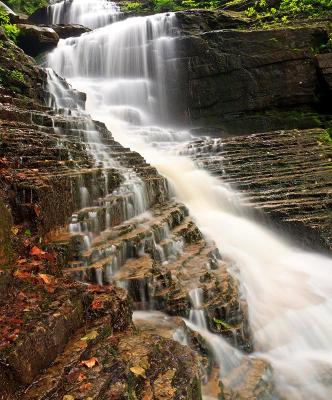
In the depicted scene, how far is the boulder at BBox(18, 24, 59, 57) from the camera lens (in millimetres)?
16734

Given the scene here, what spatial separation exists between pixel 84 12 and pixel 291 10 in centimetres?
1604

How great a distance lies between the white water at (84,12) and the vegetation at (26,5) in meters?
1.78

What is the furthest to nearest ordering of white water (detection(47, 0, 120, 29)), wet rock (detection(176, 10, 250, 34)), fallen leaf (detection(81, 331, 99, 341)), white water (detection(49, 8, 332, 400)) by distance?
white water (detection(47, 0, 120, 29))
wet rock (detection(176, 10, 250, 34))
white water (detection(49, 8, 332, 400))
fallen leaf (detection(81, 331, 99, 341))

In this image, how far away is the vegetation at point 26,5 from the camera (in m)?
25.6

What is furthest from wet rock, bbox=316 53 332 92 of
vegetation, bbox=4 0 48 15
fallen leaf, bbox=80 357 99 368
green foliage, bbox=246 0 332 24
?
vegetation, bbox=4 0 48 15

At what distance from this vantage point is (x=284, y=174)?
10.5 metres

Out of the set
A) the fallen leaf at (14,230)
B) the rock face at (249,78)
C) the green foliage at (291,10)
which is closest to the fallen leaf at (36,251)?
the fallen leaf at (14,230)

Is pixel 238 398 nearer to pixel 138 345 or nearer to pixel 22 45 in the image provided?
pixel 138 345

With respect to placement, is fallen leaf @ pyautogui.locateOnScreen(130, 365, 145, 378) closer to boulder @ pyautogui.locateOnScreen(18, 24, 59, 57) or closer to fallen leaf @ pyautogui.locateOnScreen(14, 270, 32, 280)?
fallen leaf @ pyautogui.locateOnScreen(14, 270, 32, 280)

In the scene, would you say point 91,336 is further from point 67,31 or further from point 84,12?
point 84,12

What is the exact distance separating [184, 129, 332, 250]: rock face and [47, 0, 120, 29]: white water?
17535 millimetres

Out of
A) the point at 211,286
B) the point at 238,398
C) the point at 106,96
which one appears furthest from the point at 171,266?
the point at 106,96

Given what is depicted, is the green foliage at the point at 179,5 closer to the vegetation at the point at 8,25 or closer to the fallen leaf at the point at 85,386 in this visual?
the vegetation at the point at 8,25

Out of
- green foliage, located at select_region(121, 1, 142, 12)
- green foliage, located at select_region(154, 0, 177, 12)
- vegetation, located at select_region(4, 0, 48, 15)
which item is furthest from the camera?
vegetation, located at select_region(4, 0, 48, 15)
